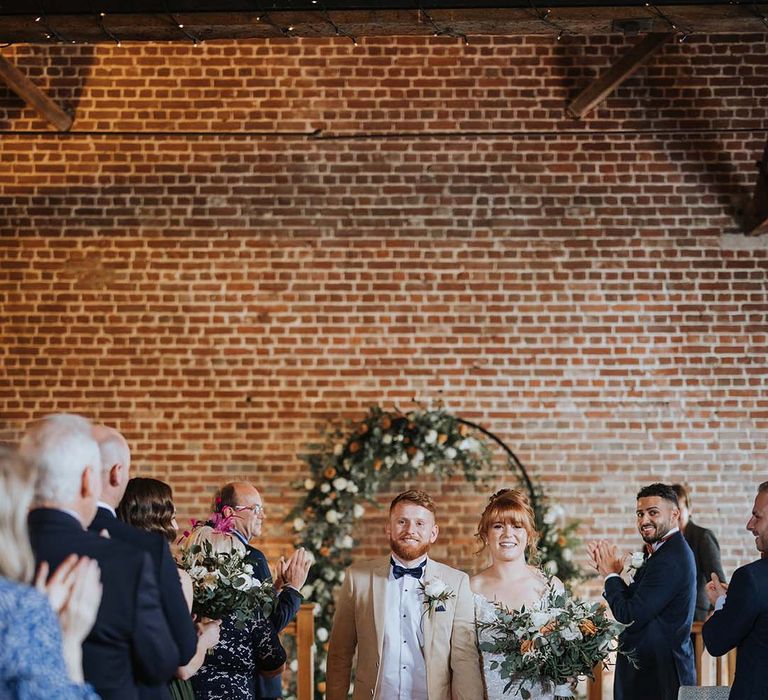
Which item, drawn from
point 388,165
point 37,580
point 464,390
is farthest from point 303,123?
point 37,580

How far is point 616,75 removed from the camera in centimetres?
732

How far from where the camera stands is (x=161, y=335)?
778cm

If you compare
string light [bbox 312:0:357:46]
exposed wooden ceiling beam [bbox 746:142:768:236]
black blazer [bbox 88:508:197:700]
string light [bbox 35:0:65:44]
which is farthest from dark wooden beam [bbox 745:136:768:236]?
black blazer [bbox 88:508:197:700]

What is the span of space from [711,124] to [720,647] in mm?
4982

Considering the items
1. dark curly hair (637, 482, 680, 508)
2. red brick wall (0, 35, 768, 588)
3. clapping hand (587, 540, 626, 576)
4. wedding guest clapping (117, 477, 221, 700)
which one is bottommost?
wedding guest clapping (117, 477, 221, 700)

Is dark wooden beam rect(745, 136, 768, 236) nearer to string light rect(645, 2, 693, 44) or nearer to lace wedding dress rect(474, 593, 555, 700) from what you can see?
string light rect(645, 2, 693, 44)

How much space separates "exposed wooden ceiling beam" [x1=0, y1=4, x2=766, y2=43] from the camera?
5.49 meters

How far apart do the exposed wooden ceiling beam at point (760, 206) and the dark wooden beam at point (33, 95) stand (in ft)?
16.0

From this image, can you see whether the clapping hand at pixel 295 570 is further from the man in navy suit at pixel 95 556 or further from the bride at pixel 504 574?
the man in navy suit at pixel 95 556

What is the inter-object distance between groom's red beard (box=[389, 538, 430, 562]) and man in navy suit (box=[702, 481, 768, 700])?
1.16 metres

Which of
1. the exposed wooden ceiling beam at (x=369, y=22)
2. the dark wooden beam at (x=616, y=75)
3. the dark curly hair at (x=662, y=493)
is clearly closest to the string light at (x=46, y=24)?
the exposed wooden ceiling beam at (x=369, y=22)

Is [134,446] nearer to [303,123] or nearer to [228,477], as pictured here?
[228,477]

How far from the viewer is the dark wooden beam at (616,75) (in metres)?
7.12

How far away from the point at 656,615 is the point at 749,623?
1154 mm
